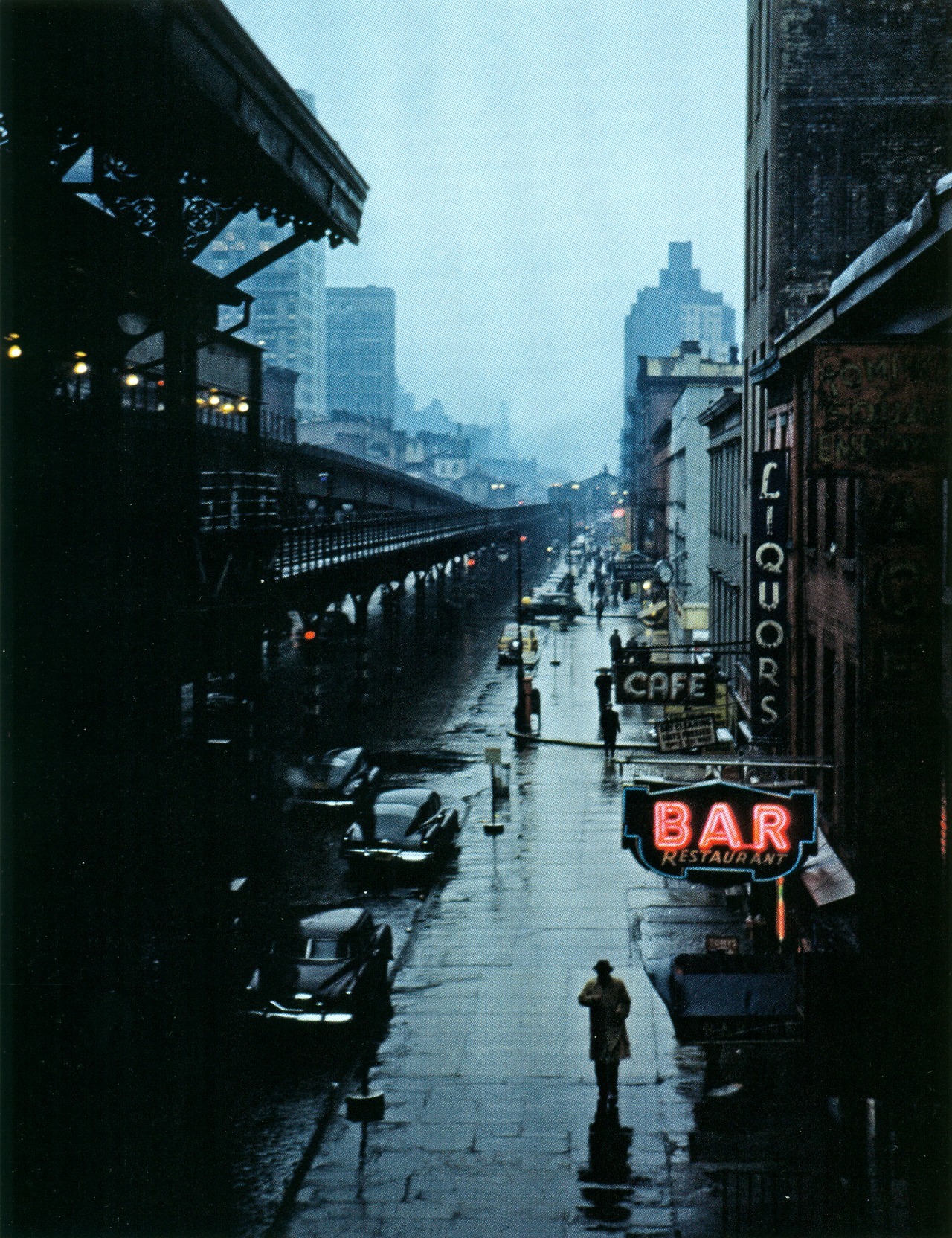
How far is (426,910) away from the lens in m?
24.0

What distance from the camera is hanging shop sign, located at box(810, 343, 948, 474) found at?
10.7 metres

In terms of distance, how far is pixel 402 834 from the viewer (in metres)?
26.6

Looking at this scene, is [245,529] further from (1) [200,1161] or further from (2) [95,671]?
(1) [200,1161]

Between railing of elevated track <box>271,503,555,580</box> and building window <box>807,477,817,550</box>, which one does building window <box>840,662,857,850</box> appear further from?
railing of elevated track <box>271,503,555,580</box>

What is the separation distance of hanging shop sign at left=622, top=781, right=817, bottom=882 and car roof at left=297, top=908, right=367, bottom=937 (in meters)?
6.72

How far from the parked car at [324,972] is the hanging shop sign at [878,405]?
9954 millimetres

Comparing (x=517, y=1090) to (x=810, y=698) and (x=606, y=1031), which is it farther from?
(x=810, y=698)

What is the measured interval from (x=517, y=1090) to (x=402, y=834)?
11.1m

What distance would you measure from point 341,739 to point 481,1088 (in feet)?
91.0

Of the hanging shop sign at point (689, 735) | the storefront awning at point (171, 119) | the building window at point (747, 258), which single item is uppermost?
the building window at point (747, 258)

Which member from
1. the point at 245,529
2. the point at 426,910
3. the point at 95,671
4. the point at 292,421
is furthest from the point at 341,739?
the point at 292,421

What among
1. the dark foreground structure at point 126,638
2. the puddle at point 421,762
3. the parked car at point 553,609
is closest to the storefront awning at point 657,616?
the parked car at point 553,609

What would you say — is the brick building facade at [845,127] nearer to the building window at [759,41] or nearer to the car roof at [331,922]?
the building window at [759,41]

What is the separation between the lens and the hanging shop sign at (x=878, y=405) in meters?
10.7
